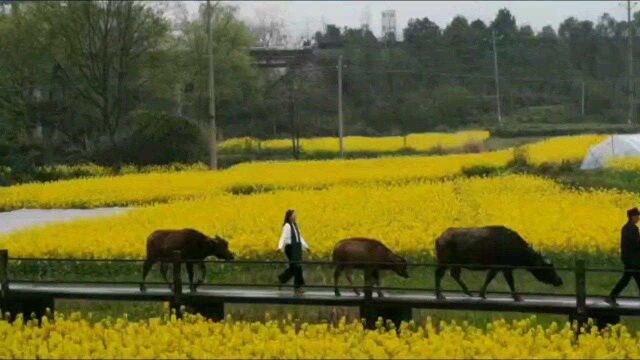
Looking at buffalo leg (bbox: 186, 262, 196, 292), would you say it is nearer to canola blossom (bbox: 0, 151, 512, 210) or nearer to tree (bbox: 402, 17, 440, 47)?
canola blossom (bbox: 0, 151, 512, 210)

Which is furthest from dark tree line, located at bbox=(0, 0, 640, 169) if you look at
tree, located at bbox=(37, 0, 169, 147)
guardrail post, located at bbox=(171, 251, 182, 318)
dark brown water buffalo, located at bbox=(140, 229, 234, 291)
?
guardrail post, located at bbox=(171, 251, 182, 318)

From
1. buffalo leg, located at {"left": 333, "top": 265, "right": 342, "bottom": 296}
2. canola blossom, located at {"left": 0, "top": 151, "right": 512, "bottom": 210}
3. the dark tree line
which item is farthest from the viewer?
the dark tree line

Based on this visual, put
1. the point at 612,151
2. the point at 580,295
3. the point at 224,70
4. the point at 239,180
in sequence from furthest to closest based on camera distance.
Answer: the point at 224,70
the point at 612,151
the point at 239,180
the point at 580,295

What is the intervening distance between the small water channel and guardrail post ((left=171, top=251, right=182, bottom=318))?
15776mm

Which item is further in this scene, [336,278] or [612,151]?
[612,151]

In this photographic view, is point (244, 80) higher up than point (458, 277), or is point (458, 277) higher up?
point (244, 80)

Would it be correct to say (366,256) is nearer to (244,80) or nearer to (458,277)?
(458,277)

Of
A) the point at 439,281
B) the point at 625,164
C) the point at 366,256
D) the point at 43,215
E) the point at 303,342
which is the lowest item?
the point at 43,215

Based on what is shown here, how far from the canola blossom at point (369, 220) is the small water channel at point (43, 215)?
279 cm

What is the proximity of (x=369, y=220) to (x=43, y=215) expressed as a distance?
42.5ft

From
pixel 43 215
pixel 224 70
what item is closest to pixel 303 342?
pixel 43 215

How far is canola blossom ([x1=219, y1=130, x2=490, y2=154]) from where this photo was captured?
2672 inches

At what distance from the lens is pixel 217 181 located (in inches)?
1571

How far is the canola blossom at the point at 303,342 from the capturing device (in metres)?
12.1
